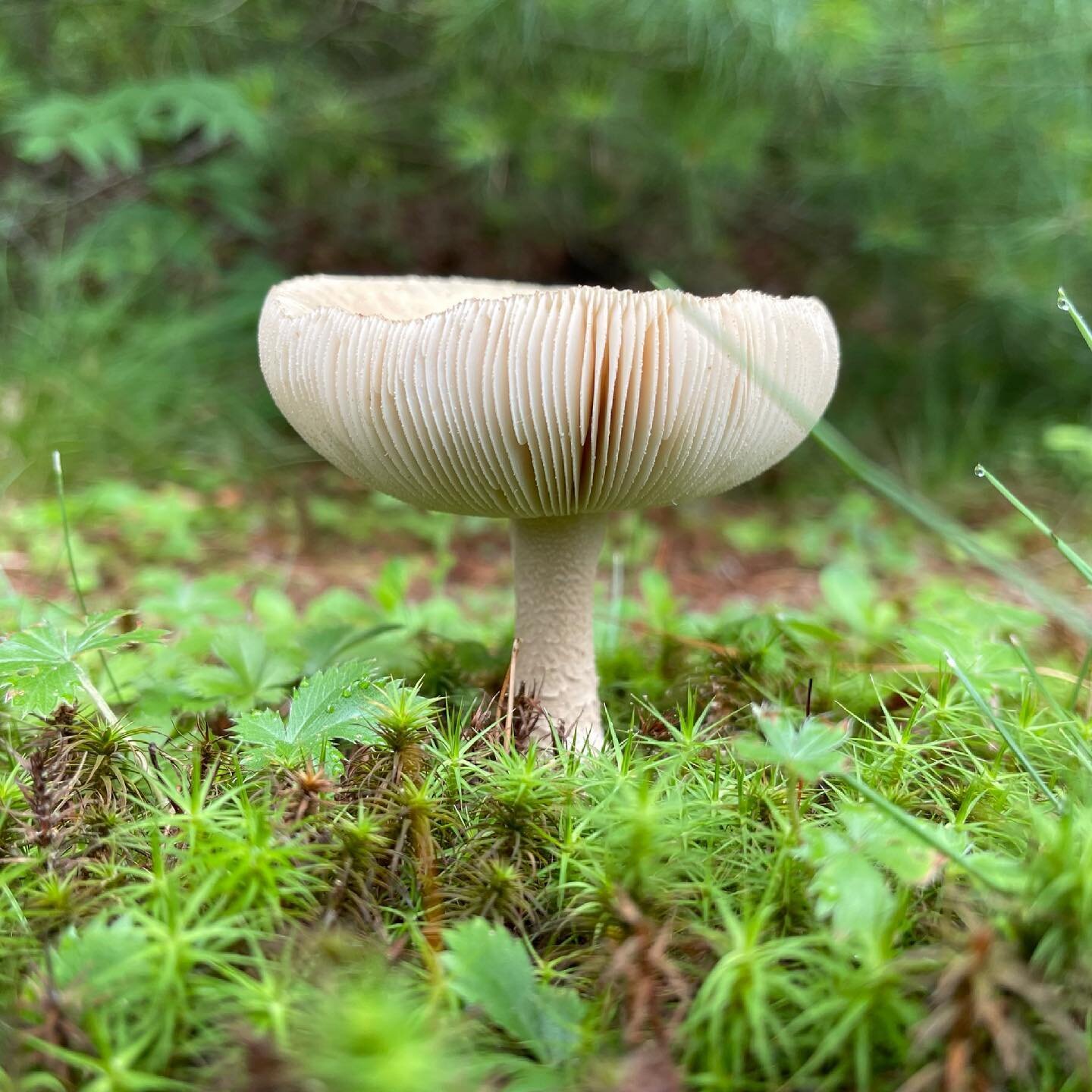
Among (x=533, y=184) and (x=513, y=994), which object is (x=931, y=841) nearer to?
(x=513, y=994)

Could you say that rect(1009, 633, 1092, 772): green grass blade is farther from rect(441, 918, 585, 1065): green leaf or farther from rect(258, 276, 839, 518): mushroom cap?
rect(441, 918, 585, 1065): green leaf

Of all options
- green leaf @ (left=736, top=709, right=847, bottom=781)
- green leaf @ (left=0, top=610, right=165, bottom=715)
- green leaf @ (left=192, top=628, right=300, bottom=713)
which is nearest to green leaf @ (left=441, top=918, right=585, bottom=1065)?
green leaf @ (left=736, top=709, right=847, bottom=781)

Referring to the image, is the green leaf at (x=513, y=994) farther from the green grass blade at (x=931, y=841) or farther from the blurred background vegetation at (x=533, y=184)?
the blurred background vegetation at (x=533, y=184)

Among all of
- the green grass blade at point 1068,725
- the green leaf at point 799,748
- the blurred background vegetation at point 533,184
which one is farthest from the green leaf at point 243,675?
the blurred background vegetation at point 533,184

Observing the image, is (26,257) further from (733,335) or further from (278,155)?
(733,335)

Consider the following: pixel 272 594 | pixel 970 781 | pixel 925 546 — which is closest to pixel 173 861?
pixel 970 781

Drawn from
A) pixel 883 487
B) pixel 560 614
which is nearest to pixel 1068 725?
pixel 883 487
